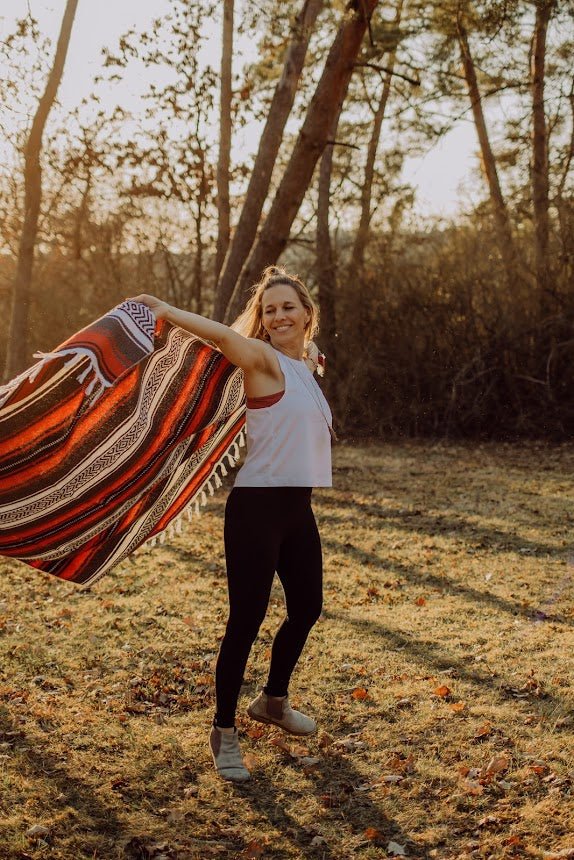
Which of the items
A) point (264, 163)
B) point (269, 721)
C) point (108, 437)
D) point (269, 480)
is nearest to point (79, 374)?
point (108, 437)

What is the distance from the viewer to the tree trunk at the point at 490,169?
1554 centimetres

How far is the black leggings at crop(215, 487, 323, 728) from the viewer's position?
3598mm

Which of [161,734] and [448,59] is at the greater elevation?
[448,59]

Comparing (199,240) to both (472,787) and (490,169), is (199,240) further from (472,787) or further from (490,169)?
(472,787)

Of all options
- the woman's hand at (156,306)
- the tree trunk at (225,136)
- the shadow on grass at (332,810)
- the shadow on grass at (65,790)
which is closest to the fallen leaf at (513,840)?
the shadow on grass at (332,810)

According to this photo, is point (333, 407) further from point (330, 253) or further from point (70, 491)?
point (70, 491)

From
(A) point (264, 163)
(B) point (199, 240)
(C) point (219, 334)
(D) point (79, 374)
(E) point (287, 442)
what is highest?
(B) point (199, 240)

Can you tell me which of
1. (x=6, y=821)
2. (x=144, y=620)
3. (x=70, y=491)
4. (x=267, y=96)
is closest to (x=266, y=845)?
(x=6, y=821)

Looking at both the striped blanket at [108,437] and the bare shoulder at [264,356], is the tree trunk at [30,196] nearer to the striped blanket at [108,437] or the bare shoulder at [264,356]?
the striped blanket at [108,437]

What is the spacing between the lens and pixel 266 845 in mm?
3334

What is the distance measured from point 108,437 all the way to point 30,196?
412 inches

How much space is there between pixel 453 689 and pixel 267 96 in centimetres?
1540

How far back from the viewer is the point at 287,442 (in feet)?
12.0

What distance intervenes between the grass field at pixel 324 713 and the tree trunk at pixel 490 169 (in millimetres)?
8261
